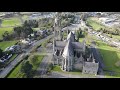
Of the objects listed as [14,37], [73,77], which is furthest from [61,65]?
[14,37]

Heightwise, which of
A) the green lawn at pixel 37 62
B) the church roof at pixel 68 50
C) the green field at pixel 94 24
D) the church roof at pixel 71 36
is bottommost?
the green lawn at pixel 37 62

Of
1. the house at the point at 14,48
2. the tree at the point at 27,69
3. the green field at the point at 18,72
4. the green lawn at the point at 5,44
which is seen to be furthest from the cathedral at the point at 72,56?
the green lawn at the point at 5,44

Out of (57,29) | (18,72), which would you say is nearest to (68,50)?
(57,29)

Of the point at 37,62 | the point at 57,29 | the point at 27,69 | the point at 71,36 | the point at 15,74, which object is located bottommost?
the point at 15,74

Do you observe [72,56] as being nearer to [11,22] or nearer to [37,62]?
[37,62]

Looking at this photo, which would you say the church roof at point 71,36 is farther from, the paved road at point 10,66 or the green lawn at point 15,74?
the green lawn at point 15,74
